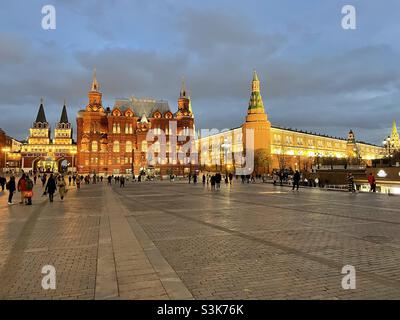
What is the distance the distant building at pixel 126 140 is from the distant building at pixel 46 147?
3411 centimetres

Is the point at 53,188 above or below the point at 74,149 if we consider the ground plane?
below

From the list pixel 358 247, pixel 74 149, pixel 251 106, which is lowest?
pixel 358 247

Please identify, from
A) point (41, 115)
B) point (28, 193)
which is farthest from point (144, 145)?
point (28, 193)

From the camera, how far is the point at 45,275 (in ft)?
19.1

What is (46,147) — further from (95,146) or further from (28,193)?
(28,193)

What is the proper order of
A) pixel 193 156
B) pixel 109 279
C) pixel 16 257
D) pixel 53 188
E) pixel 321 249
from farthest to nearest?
pixel 193 156
pixel 53 188
pixel 321 249
pixel 16 257
pixel 109 279

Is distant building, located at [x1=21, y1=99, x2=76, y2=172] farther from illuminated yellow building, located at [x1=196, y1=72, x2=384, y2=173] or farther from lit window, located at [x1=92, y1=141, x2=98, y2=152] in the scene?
illuminated yellow building, located at [x1=196, y1=72, x2=384, y2=173]

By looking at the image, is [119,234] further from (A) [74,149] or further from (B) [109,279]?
(A) [74,149]

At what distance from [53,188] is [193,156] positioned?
7983 centimetres

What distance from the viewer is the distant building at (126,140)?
9544 cm

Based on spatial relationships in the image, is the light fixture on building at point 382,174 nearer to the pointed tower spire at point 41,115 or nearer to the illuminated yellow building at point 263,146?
the illuminated yellow building at point 263,146

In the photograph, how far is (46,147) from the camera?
13062 cm
